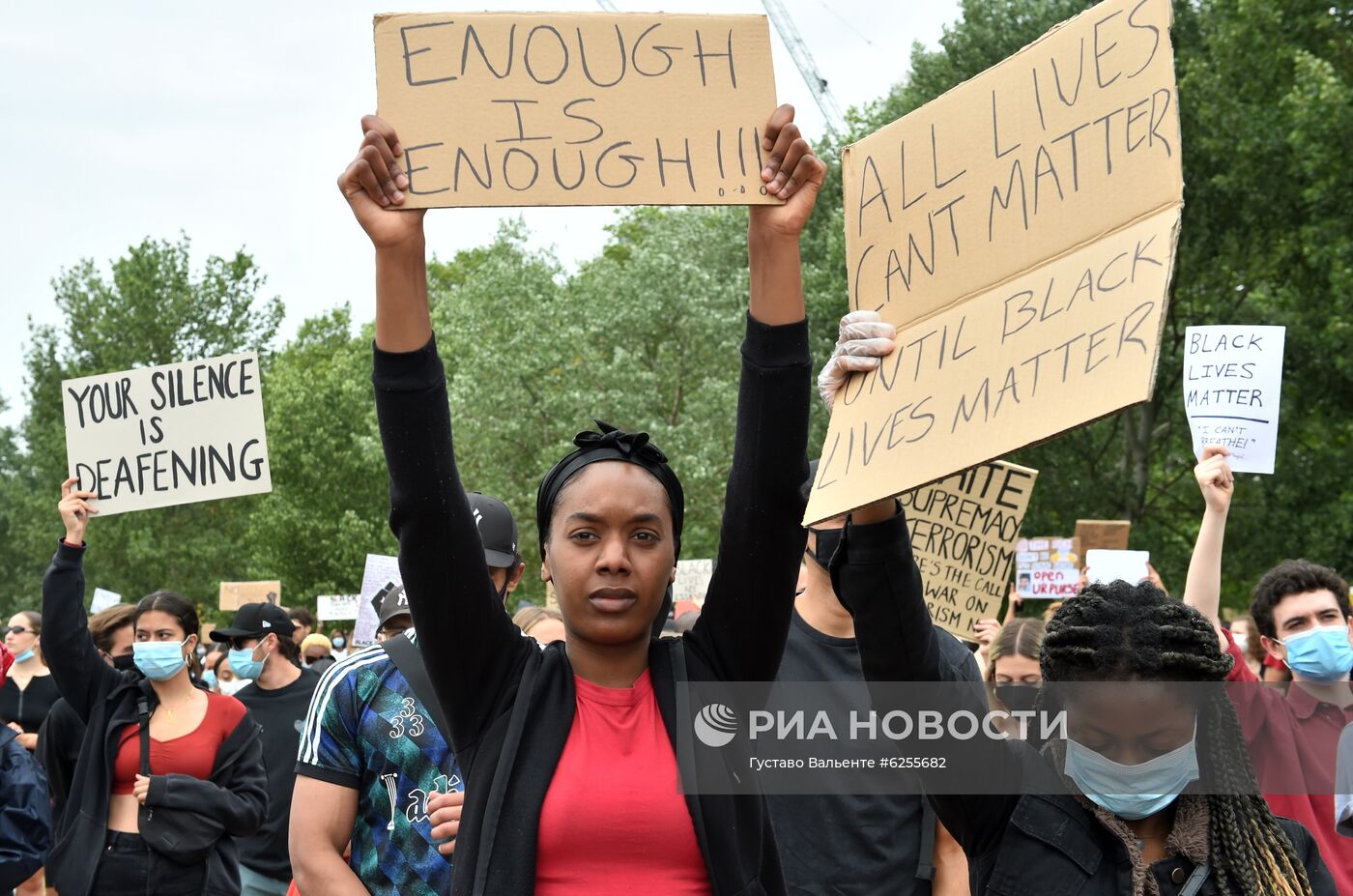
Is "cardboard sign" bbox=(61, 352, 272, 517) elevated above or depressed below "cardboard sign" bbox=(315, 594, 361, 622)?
below

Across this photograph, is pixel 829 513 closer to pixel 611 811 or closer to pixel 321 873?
pixel 611 811

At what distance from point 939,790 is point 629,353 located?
3127 cm

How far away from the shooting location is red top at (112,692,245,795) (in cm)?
681

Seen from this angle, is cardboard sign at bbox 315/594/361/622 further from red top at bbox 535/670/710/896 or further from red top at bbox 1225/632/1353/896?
red top at bbox 535/670/710/896

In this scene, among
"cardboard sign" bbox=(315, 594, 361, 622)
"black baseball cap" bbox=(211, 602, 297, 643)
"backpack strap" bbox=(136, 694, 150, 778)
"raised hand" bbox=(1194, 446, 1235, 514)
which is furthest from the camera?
"cardboard sign" bbox=(315, 594, 361, 622)

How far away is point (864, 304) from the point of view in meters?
3.02

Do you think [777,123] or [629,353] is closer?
[777,123]

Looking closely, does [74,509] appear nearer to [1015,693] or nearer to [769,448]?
[1015,693]

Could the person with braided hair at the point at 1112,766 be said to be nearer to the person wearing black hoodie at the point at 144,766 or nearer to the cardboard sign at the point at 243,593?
the person wearing black hoodie at the point at 144,766

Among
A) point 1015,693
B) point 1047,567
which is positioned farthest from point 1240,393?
point 1047,567

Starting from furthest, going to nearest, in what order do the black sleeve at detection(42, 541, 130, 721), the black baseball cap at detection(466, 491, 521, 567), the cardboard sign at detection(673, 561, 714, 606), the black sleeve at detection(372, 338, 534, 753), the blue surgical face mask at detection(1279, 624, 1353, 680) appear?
the cardboard sign at detection(673, 561, 714, 606) < the black sleeve at detection(42, 541, 130, 721) < the blue surgical face mask at detection(1279, 624, 1353, 680) < the black baseball cap at detection(466, 491, 521, 567) < the black sleeve at detection(372, 338, 534, 753)

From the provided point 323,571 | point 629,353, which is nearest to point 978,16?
point 629,353

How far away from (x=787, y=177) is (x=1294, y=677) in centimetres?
316

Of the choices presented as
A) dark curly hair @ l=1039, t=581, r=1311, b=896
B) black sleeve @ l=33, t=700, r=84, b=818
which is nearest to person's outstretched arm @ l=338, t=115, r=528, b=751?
dark curly hair @ l=1039, t=581, r=1311, b=896
